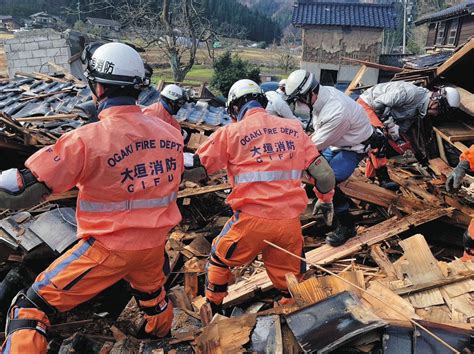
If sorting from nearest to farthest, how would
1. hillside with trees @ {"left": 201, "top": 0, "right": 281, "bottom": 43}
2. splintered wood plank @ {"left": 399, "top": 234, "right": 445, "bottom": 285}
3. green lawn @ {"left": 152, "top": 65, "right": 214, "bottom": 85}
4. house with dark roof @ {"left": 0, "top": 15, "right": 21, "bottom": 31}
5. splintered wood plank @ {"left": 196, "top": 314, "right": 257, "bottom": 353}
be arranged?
1. splintered wood plank @ {"left": 196, "top": 314, "right": 257, "bottom": 353}
2. splintered wood plank @ {"left": 399, "top": 234, "right": 445, "bottom": 285}
3. green lawn @ {"left": 152, "top": 65, "right": 214, "bottom": 85}
4. house with dark roof @ {"left": 0, "top": 15, "right": 21, "bottom": 31}
5. hillside with trees @ {"left": 201, "top": 0, "right": 281, "bottom": 43}

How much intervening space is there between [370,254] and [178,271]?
7.46 ft

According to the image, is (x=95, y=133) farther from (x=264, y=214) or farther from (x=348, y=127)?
(x=348, y=127)

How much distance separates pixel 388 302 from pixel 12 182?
2.64 m

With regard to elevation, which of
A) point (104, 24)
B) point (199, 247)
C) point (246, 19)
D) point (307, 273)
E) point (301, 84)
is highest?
point (246, 19)

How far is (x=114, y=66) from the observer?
2590 millimetres

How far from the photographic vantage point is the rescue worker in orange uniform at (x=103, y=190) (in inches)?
92.7

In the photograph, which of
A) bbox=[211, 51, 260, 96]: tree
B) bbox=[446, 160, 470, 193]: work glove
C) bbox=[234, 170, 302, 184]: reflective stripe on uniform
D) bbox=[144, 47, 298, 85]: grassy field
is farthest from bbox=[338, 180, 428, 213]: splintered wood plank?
bbox=[144, 47, 298, 85]: grassy field

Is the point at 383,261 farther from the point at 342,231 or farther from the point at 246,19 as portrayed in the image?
the point at 246,19

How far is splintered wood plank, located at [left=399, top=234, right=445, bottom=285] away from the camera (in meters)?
3.44

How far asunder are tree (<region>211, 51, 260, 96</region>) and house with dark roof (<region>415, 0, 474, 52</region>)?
8742 mm

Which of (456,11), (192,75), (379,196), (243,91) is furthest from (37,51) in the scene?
(192,75)

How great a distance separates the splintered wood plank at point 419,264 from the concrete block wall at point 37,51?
11372 mm

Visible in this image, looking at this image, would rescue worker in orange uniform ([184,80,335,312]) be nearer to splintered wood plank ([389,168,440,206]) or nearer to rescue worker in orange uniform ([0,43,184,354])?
rescue worker in orange uniform ([0,43,184,354])

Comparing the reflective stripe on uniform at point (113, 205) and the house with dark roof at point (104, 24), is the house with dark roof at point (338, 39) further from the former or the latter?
the house with dark roof at point (104, 24)
